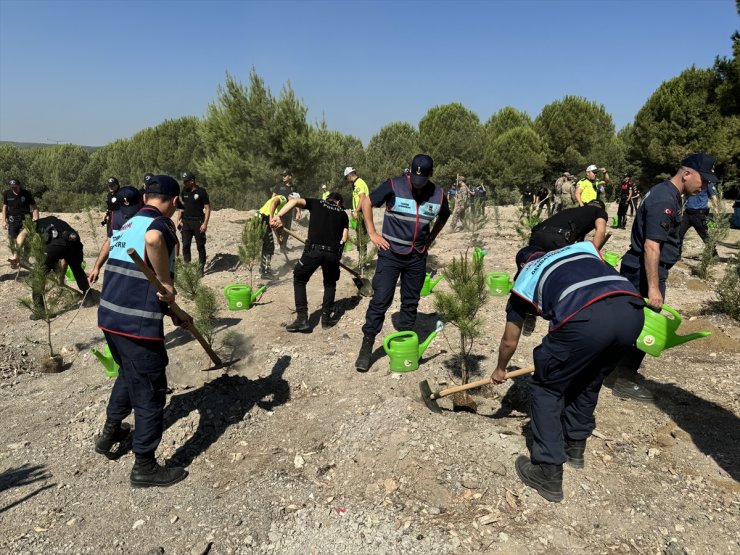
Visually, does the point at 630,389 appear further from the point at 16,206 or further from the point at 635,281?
the point at 16,206

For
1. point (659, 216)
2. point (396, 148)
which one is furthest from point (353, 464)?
point (396, 148)

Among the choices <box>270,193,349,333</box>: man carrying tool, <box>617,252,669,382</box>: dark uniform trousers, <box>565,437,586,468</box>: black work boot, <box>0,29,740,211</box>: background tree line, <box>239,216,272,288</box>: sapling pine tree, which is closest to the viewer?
<box>565,437,586,468</box>: black work boot

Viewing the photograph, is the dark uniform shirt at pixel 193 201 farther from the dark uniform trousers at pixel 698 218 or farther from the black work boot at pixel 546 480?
the dark uniform trousers at pixel 698 218

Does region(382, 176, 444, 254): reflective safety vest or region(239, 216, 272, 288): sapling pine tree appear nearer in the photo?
region(382, 176, 444, 254): reflective safety vest

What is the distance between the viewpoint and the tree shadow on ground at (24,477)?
275cm

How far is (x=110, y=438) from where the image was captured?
9.84 feet

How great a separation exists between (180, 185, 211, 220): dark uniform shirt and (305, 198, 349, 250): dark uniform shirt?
3.06 meters

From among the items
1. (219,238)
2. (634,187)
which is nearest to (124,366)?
(219,238)

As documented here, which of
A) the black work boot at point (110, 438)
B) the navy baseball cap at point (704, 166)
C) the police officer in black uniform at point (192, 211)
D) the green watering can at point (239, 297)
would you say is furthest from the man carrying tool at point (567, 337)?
the police officer in black uniform at point (192, 211)

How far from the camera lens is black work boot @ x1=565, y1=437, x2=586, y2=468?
2773mm

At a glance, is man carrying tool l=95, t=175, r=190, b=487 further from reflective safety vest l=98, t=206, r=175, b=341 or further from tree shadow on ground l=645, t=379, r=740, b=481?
tree shadow on ground l=645, t=379, r=740, b=481

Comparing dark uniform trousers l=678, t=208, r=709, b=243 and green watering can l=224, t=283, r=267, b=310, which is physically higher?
dark uniform trousers l=678, t=208, r=709, b=243

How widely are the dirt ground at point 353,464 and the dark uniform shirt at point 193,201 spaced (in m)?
3.12

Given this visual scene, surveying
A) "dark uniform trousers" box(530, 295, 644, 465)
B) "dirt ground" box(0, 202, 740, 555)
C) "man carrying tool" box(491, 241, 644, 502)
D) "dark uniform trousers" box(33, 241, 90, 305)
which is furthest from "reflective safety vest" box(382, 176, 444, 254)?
"dark uniform trousers" box(33, 241, 90, 305)
